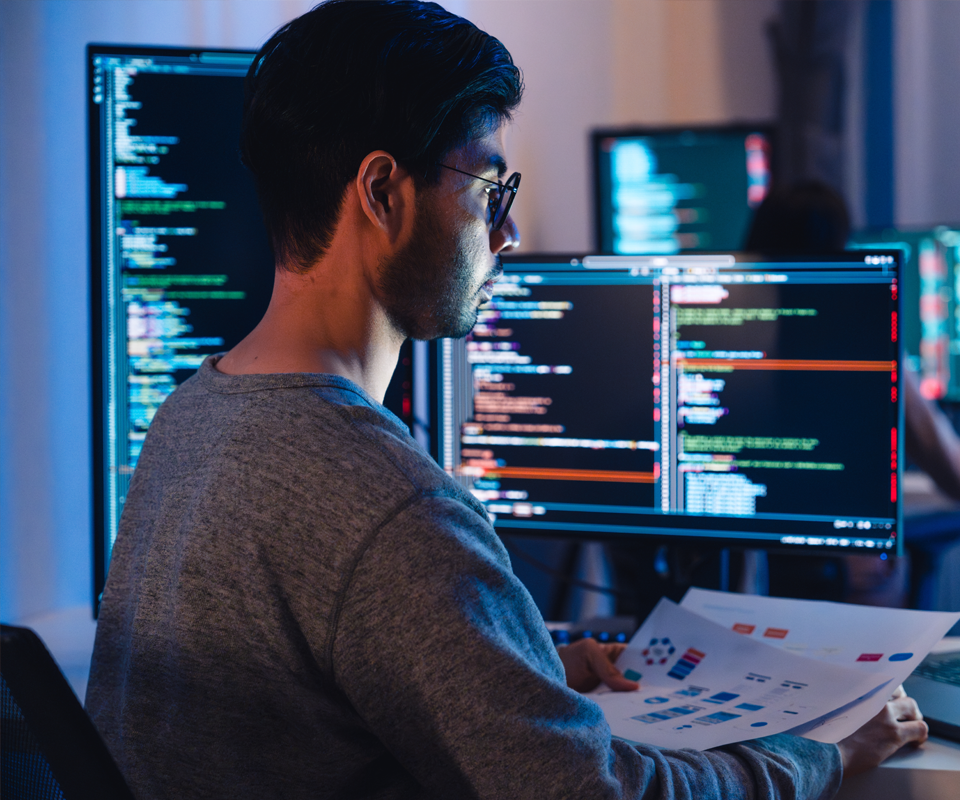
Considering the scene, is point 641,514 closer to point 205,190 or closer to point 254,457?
point 254,457

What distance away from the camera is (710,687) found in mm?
915

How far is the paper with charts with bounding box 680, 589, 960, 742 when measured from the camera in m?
0.83

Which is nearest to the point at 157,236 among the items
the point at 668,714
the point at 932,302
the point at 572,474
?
the point at 572,474

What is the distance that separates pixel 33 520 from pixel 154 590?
0.85 metres

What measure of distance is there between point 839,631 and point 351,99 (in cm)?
82

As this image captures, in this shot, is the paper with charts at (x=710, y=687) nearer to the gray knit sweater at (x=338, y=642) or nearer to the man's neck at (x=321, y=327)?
the gray knit sweater at (x=338, y=642)

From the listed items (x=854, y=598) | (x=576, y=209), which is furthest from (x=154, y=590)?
(x=576, y=209)

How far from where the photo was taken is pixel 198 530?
0.64 meters

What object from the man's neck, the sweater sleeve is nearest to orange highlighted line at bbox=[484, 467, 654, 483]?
the man's neck

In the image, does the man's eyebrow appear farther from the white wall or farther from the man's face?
the white wall

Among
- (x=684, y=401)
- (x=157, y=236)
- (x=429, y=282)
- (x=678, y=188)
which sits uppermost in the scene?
(x=678, y=188)

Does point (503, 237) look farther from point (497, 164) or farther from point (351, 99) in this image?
point (351, 99)

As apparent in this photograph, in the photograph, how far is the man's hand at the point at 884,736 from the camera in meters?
0.80

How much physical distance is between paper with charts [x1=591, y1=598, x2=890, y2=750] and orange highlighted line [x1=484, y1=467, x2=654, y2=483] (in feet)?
0.62
